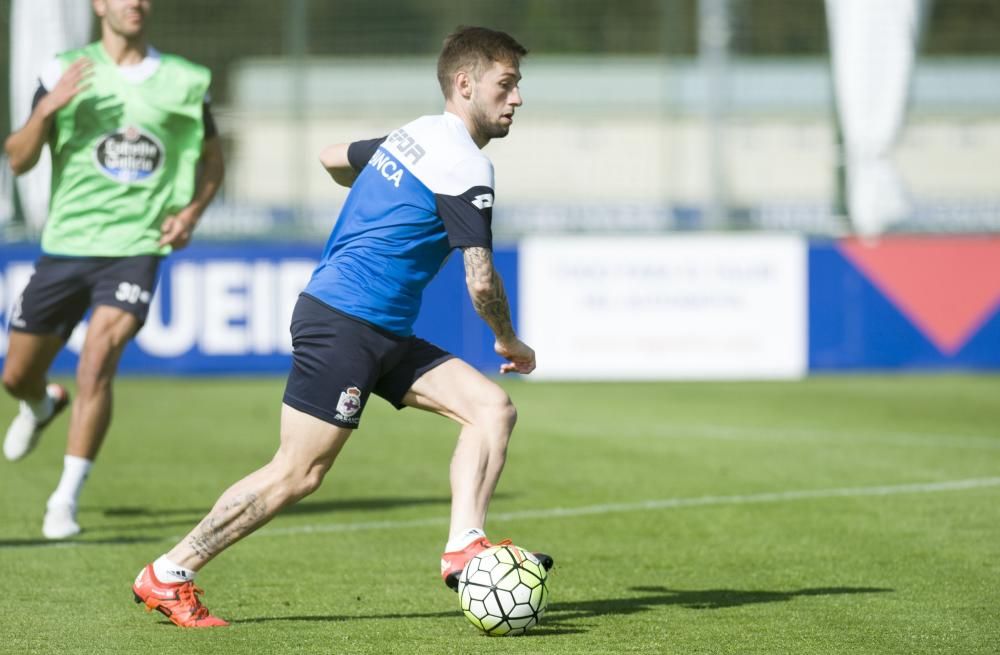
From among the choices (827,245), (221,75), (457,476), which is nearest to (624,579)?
(457,476)

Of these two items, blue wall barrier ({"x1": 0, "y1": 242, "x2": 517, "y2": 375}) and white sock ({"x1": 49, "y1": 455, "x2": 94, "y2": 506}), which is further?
blue wall barrier ({"x1": 0, "y1": 242, "x2": 517, "y2": 375})

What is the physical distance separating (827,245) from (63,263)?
9.60 meters

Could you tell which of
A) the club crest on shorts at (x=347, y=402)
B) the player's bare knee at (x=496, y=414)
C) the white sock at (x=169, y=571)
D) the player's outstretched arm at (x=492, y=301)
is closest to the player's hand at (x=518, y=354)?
the player's outstretched arm at (x=492, y=301)

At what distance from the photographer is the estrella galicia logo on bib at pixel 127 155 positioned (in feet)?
26.5

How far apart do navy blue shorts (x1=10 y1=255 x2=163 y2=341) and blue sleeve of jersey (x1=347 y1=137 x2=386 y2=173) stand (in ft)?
7.21

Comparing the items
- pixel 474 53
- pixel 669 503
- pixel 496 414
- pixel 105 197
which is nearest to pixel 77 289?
pixel 105 197

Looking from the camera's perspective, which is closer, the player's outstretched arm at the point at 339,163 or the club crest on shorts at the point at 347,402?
the club crest on shorts at the point at 347,402

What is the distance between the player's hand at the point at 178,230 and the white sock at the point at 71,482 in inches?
43.9

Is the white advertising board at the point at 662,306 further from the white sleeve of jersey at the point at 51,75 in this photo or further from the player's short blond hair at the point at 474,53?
the player's short blond hair at the point at 474,53

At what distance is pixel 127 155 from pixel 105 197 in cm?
24

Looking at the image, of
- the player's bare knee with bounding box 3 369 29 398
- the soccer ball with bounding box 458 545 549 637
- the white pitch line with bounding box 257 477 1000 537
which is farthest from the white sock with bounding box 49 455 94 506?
the soccer ball with bounding box 458 545 549 637

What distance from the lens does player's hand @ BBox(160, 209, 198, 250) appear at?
26.4 ft

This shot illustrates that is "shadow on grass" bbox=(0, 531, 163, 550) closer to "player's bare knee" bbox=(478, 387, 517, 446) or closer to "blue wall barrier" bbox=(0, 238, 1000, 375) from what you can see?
"player's bare knee" bbox=(478, 387, 517, 446)

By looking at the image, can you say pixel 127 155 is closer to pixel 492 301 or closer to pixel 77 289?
pixel 77 289
